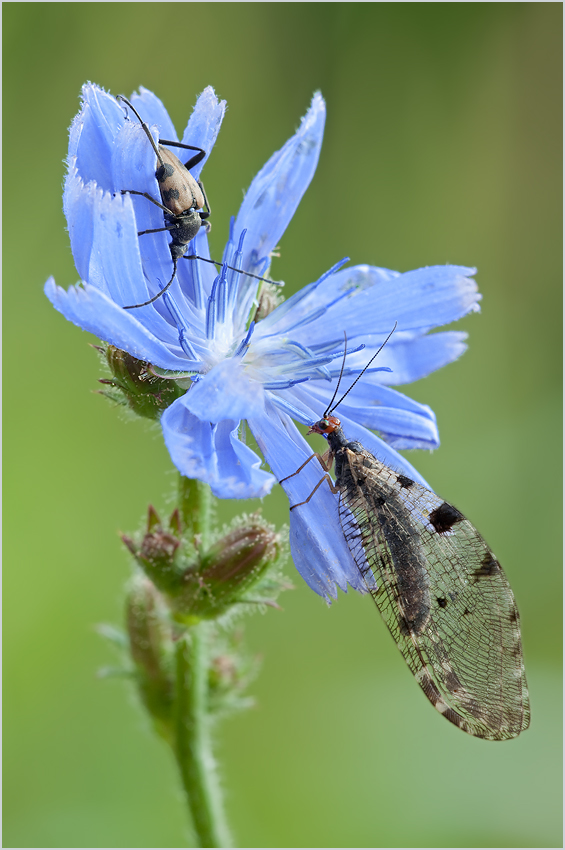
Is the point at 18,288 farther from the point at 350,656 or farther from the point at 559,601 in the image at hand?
the point at 559,601

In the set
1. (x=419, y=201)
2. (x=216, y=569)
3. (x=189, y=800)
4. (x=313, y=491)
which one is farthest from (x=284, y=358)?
(x=419, y=201)

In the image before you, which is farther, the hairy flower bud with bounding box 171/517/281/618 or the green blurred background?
the green blurred background

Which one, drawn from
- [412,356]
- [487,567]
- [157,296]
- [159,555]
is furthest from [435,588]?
[157,296]

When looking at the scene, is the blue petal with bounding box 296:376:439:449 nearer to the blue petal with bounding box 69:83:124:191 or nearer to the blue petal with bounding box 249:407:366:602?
the blue petal with bounding box 249:407:366:602

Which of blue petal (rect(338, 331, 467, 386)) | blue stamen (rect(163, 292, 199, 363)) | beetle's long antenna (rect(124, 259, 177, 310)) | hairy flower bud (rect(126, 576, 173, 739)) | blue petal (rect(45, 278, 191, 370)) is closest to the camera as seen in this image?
blue petal (rect(45, 278, 191, 370))

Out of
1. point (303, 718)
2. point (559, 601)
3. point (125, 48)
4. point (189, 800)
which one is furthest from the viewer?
point (125, 48)

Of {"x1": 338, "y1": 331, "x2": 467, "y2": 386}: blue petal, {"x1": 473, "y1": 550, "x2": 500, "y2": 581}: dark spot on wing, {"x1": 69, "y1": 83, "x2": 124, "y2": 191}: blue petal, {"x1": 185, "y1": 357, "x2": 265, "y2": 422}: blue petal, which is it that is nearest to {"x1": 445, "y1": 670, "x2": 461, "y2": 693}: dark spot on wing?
{"x1": 473, "y1": 550, "x2": 500, "y2": 581}: dark spot on wing

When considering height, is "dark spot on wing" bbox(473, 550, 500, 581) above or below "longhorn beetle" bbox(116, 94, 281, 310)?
below
